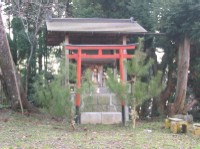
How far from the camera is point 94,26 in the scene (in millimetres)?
11070

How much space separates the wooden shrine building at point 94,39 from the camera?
9.70 meters

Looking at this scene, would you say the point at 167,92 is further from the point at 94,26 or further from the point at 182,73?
the point at 94,26

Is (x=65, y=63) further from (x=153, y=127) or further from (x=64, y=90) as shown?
(x=153, y=127)

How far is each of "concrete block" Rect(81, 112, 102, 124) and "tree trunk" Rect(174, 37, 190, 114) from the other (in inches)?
125

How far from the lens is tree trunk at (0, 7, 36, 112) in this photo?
34.1ft

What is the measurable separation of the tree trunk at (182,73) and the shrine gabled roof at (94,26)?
168cm

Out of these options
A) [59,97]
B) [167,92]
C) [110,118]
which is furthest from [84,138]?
A: [167,92]

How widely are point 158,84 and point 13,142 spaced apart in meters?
3.84

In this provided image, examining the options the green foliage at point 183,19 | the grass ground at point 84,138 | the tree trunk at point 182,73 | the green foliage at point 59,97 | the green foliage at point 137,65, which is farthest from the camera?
the tree trunk at point 182,73

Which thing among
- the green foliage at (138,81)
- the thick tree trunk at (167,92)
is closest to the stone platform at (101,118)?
the green foliage at (138,81)

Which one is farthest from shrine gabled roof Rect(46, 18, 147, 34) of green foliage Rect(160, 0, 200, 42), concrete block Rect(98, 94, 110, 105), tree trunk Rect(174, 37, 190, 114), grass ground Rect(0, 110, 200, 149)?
grass ground Rect(0, 110, 200, 149)

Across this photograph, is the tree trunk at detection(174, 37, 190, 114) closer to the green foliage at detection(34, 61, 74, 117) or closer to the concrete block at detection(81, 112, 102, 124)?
the concrete block at detection(81, 112, 102, 124)

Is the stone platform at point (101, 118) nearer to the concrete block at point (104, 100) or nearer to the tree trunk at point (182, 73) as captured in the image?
the concrete block at point (104, 100)

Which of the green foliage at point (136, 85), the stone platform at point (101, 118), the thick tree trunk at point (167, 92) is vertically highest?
the green foliage at point (136, 85)
